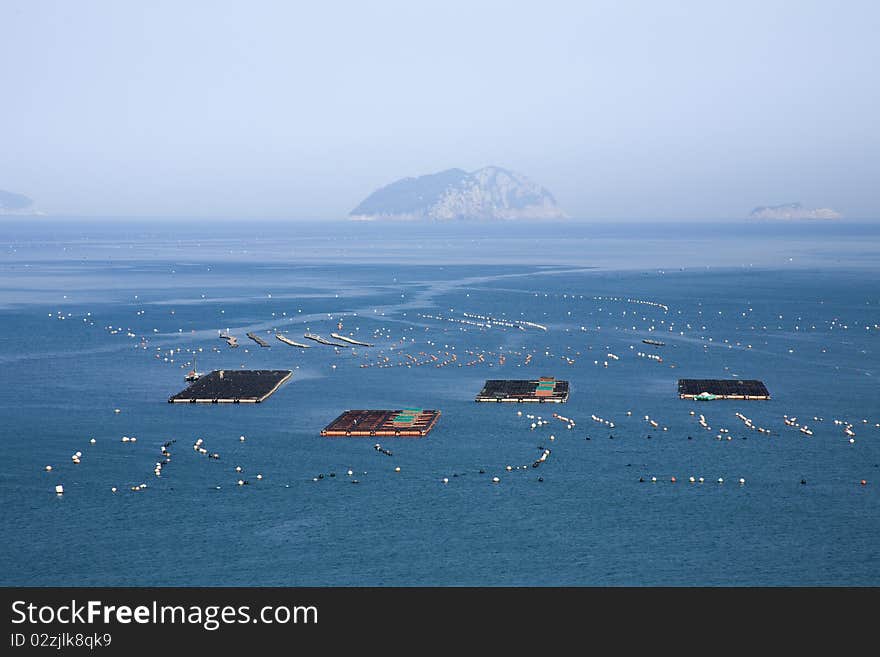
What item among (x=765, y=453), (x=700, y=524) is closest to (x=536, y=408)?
(x=765, y=453)

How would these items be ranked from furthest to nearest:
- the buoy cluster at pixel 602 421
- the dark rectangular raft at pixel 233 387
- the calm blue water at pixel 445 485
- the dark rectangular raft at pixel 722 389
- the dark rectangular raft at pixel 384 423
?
the dark rectangular raft at pixel 233 387
the dark rectangular raft at pixel 722 389
the buoy cluster at pixel 602 421
the dark rectangular raft at pixel 384 423
the calm blue water at pixel 445 485

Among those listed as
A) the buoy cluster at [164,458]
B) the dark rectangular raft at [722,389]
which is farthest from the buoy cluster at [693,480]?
the buoy cluster at [164,458]

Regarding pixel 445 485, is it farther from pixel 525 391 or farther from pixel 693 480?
pixel 525 391

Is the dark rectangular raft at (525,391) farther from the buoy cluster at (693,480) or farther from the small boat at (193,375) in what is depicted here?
the small boat at (193,375)

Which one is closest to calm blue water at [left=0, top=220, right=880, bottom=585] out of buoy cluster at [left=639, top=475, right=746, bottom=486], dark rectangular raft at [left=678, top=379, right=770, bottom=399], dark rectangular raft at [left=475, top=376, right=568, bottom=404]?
buoy cluster at [left=639, top=475, right=746, bottom=486]

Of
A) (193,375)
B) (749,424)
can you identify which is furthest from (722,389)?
(193,375)
